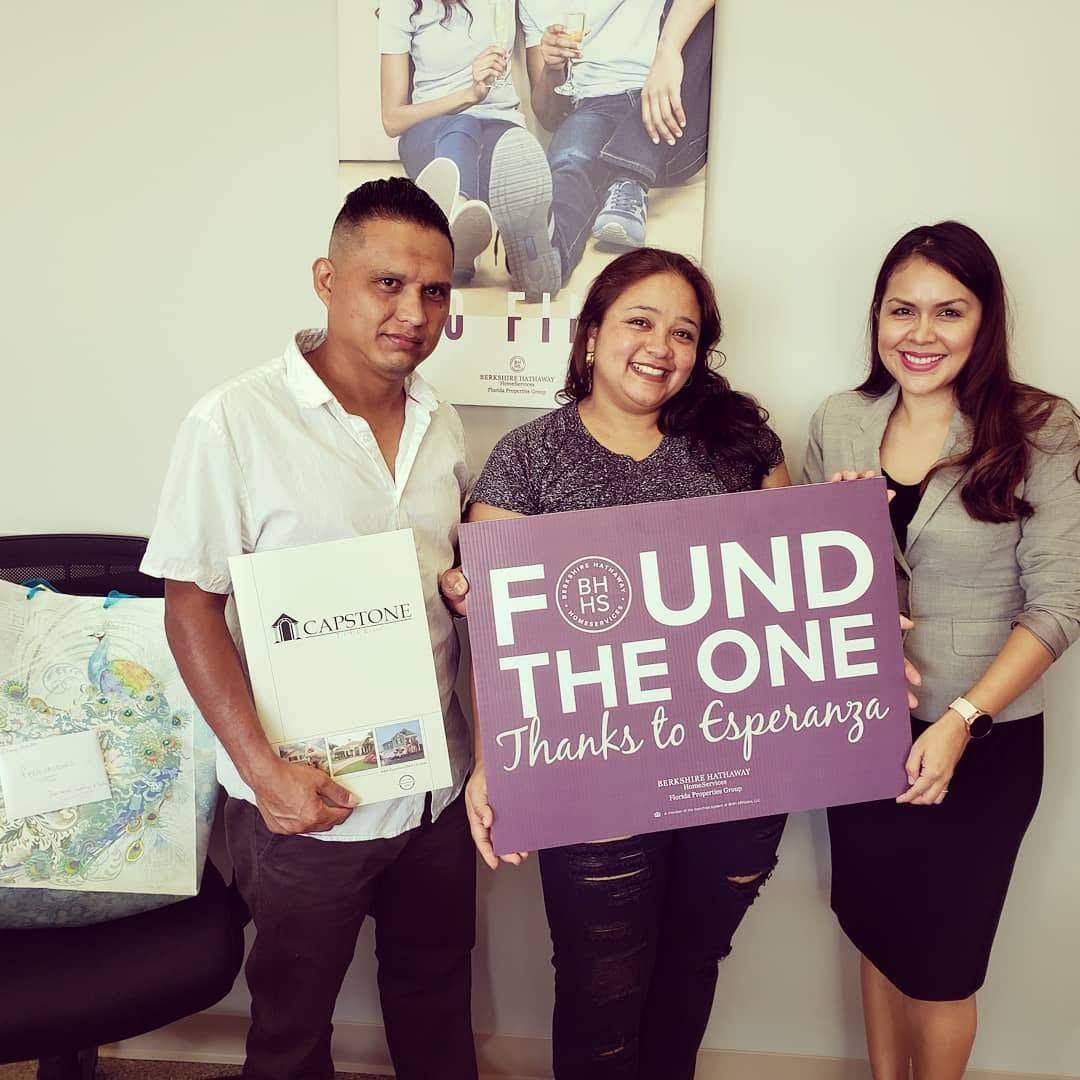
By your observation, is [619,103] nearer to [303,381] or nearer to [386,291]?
[386,291]

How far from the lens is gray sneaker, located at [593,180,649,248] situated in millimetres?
1515

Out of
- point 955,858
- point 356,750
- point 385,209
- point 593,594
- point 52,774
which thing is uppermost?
point 385,209

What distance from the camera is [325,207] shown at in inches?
61.7

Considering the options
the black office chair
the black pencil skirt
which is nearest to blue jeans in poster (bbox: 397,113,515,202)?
the black pencil skirt

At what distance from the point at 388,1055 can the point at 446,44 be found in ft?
7.05

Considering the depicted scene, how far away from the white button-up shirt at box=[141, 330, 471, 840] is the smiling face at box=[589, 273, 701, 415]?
0.29m

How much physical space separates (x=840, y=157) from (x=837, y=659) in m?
0.96

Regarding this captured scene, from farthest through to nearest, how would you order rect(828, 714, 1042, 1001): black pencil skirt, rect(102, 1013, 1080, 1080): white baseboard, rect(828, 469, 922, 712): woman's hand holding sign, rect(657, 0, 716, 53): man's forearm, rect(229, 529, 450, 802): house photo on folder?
rect(102, 1013, 1080, 1080): white baseboard, rect(657, 0, 716, 53): man's forearm, rect(828, 714, 1042, 1001): black pencil skirt, rect(828, 469, 922, 712): woman's hand holding sign, rect(229, 529, 450, 802): house photo on folder

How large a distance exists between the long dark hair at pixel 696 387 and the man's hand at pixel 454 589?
378 mm

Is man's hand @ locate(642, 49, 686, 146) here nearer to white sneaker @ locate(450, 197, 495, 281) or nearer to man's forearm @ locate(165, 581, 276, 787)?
white sneaker @ locate(450, 197, 495, 281)

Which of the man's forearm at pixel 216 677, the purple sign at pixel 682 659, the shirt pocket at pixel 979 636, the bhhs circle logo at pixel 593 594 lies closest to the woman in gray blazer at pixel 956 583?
the shirt pocket at pixel 979 636

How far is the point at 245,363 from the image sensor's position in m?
1.63

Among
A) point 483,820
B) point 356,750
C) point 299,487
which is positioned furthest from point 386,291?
point 483,820

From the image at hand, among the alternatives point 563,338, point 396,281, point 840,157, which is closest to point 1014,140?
point 840,157
